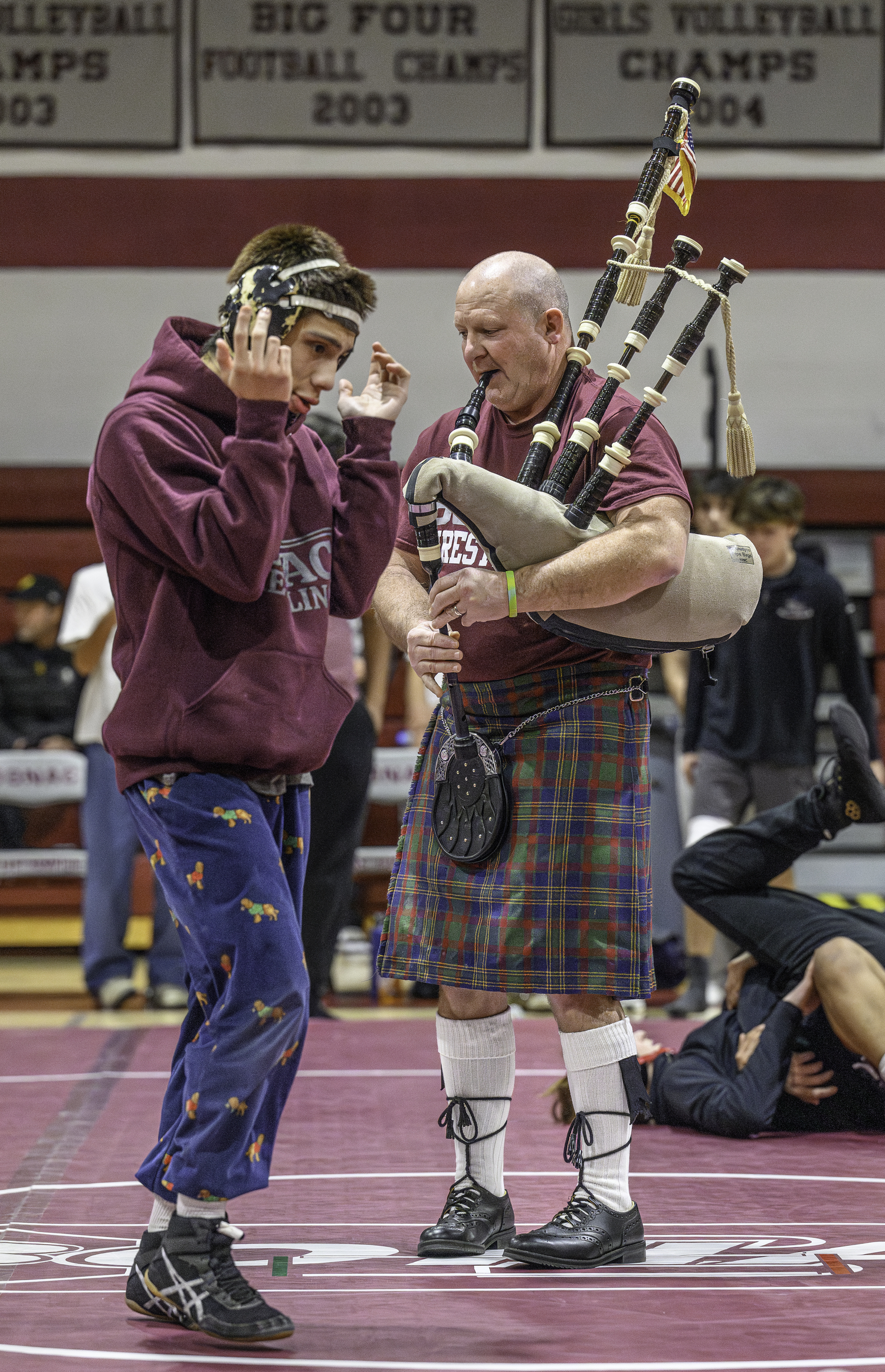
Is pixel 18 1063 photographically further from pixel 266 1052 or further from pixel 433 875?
pixel 266 1052

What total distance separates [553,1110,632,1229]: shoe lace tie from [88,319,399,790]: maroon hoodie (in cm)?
73

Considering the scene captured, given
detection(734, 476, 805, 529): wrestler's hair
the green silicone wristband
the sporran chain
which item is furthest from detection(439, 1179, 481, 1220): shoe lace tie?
detection(734, 476, 805, 529): wrestler's hair

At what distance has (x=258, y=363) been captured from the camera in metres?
2.08

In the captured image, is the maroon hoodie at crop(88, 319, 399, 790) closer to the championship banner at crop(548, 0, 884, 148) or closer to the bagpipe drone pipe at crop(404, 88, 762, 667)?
the bagpipe drone pipe at crop(404, 88, 762, 667)

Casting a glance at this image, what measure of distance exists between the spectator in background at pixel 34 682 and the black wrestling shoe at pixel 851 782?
14.1 feet

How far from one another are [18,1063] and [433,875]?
2.25 m

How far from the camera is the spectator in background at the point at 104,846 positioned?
548 cm

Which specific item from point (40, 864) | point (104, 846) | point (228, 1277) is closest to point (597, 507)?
point (228, 1277)

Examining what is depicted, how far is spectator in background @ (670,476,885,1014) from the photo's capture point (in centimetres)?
531

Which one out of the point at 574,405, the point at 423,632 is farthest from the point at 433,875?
the point at 574,405

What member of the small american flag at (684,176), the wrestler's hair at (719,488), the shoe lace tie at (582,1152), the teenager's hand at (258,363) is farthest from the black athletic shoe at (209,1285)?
the wrestler's hair at (719,488)

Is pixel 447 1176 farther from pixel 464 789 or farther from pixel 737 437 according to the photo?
pixel 737 437

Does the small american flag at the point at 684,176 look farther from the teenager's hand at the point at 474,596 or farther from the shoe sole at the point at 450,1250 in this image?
the shoe sole at the point at 450,1250

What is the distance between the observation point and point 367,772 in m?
5.08
